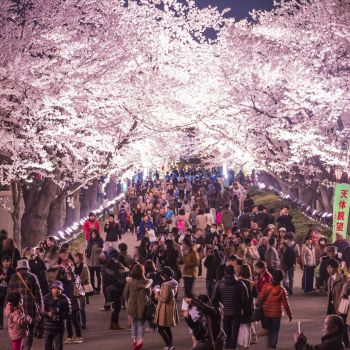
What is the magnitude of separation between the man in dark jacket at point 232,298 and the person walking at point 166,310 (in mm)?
951

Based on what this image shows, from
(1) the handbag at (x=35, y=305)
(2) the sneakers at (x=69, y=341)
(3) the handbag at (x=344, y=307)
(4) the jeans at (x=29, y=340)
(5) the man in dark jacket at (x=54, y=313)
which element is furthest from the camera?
(2) the sneakers at (x=69, y=341)

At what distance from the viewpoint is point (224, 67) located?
3362cm

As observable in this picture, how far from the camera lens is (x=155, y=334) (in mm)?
16438

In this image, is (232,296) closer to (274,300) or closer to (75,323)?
(274,300)

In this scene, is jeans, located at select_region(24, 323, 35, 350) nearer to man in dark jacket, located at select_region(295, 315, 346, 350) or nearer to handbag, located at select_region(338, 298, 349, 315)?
handbag, located at select_region(338, 298, 349, 315)

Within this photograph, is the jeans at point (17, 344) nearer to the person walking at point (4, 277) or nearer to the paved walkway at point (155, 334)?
the paved walkway at point (155, 334)

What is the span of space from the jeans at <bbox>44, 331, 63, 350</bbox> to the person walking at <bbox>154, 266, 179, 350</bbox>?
180 centimetres

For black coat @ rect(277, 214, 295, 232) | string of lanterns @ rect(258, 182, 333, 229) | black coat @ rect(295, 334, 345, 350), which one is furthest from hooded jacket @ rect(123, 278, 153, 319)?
string of lanterns @ rect(258, 182, 333, 229)

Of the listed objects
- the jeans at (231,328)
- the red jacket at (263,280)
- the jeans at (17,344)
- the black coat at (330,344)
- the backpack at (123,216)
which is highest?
the backpack at (123,216)

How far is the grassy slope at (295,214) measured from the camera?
1227 inches

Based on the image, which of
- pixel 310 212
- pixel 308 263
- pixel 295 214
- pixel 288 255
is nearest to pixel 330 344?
pixel 288 255

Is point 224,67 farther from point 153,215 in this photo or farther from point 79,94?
point 79,94

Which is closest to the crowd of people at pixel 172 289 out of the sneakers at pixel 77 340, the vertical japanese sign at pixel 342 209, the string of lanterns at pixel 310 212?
the sneakers at pixel 77 340

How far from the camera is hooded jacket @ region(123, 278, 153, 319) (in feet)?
48.4
